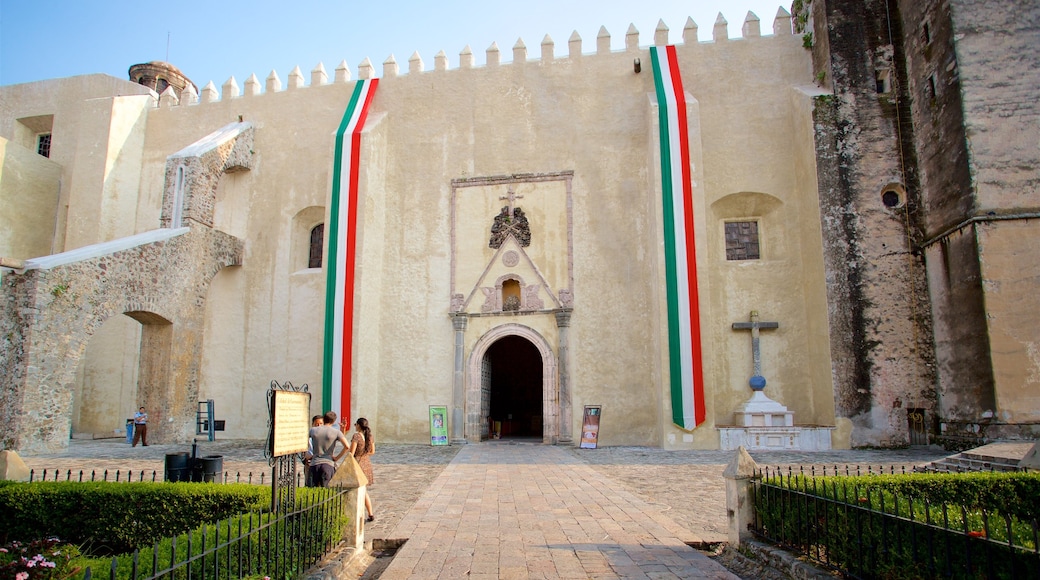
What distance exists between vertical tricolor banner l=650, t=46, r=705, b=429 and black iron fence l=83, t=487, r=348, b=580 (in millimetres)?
9775

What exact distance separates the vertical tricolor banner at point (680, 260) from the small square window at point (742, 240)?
7.13ft

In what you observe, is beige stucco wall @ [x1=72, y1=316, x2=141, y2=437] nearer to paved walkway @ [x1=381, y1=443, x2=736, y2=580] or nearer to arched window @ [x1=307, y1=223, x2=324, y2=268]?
arched window @ [x1=307, y1=223, x2=324, y2=268]

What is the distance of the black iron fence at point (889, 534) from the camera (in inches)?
128

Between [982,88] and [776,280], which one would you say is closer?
[982,88]

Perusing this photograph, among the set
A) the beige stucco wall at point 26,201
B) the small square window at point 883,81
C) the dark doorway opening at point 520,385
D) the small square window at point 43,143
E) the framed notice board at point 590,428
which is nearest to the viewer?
the framed notice board at point 590,428

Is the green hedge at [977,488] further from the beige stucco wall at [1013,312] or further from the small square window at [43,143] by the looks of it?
the small square window at [43,143]

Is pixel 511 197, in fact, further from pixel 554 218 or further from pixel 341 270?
pixel 341 270

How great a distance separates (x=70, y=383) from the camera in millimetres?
13094

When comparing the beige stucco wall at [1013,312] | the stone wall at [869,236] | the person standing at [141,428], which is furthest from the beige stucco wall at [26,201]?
the beige stucco wall at [1013,312]

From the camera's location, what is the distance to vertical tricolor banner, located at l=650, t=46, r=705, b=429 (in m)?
13.8

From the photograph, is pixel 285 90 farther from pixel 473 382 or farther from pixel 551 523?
pixel 551 523

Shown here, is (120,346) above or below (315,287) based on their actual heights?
below

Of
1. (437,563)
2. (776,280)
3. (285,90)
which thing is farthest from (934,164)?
(285,90)

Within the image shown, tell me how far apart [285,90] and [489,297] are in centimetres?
854
